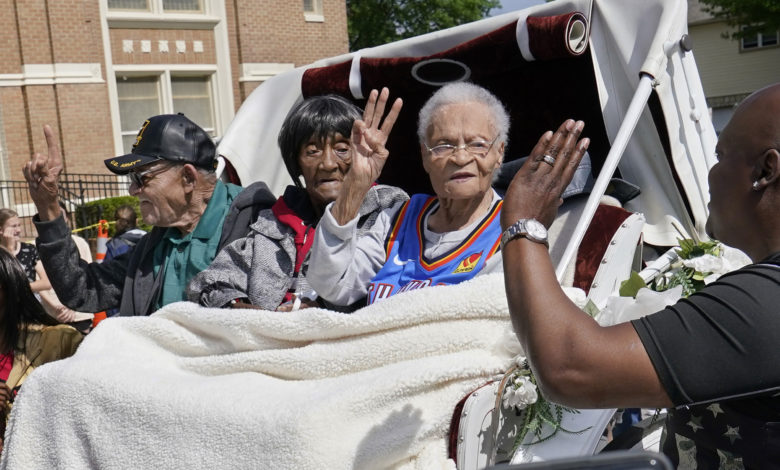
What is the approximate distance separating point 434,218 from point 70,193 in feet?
46.5

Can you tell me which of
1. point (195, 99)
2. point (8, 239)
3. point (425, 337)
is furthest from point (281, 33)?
point (425, 337)

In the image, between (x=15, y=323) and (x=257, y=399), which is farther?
(x=15, y=323)

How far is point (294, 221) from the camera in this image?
3.21 metres

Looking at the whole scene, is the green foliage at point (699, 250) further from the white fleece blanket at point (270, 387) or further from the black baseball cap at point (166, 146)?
the black baseball cap at point (166, 146)

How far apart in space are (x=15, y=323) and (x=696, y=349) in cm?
295

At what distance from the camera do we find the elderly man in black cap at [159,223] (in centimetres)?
330

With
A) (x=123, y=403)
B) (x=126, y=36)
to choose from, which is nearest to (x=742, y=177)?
(x=123, y=403)

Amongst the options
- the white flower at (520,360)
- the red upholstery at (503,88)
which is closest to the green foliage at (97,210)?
the red upholstery at (503,88)

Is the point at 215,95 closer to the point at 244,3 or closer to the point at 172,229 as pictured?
the point at 244,3

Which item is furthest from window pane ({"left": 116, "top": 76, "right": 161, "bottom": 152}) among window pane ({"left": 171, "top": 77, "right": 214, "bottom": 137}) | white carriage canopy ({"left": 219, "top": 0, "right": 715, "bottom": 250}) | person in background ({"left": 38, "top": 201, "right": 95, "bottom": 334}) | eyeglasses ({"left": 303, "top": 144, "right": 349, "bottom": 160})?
eyeglasses ({"left": 303, "top": 144, "right": 349, "bottom": 160})

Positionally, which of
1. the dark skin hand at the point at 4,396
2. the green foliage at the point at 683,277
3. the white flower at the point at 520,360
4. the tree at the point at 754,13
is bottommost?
the dark skin hand at the point at 4,396

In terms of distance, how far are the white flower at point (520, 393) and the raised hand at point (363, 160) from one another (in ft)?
3.13

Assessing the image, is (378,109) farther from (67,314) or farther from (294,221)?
(67,314)

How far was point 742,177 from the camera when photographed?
1.44m
